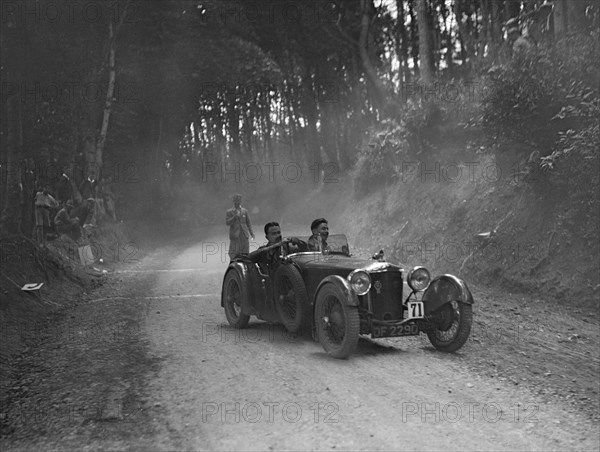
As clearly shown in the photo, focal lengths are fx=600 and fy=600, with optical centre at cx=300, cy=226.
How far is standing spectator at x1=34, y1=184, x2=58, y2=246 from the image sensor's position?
15914 mm

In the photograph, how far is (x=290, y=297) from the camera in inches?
325

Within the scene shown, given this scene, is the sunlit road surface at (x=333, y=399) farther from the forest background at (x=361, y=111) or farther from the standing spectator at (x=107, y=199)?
the standing spectator at (x=107, y=199)

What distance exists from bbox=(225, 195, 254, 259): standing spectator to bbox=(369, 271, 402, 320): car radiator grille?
5.37 m

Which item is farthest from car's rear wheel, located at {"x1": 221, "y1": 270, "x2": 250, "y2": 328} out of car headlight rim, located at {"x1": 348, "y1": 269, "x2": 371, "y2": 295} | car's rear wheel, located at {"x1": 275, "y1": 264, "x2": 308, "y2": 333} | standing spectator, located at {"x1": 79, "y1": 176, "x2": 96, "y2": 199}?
standing spectator, located at {"x1": 79, "y1": 176, "x2": 96, "y2": 199}

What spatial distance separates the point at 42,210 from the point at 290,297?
10987 millimetres

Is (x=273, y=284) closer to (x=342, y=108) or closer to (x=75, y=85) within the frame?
(x=75, y=85)

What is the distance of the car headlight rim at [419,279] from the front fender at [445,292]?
2.9 inches

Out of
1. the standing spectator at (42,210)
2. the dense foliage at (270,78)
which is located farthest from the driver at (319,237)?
the standing spectator at (42,210)

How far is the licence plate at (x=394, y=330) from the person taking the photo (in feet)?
22.9

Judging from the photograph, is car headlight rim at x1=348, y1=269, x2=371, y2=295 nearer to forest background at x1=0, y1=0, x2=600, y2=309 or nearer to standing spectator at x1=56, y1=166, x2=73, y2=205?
forest background at x1=0, y1=0, x2=600, y2=309

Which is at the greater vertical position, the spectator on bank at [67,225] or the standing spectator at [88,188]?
the standing spectator at [88,188]

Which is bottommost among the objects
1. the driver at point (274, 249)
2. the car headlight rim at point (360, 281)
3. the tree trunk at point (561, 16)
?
the car headlight rim at point (360, 281)

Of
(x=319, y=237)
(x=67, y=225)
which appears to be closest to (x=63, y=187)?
(x=67, y=225)

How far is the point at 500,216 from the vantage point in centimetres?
1345
